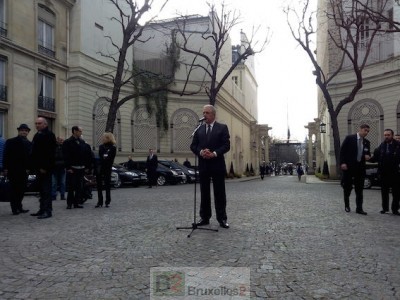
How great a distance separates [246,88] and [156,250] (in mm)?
64211

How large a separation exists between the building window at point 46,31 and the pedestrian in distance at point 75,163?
750 inches

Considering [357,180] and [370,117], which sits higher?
[370,117]

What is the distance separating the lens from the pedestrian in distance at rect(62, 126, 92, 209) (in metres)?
9.45

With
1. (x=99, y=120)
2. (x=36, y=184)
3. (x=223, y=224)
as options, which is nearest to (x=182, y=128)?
(x=99, y=120)

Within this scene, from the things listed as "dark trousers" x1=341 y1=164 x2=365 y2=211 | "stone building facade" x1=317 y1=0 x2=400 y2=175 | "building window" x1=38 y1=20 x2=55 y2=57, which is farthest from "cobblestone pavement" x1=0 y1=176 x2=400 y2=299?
"stone building facade" x1=317 y1=0 x2=400 y2=175

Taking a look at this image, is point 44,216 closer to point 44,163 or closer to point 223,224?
point 44,163

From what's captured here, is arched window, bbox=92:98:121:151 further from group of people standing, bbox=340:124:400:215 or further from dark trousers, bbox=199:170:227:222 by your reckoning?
dark trousers, bbox=199:170:227:222

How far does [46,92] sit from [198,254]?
24934 mm

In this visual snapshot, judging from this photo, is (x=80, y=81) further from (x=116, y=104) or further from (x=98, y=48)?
(x=116, y=104)

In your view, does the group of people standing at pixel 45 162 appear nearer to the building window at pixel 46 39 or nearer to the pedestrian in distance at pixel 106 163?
the pedestrian in distance at pixel 106 163

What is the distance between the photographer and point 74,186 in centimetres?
947

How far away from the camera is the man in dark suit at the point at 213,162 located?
21.5 feet

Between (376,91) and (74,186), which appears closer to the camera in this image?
(74,186)

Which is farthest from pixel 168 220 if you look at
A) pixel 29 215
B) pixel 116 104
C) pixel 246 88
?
pixel 246 88
